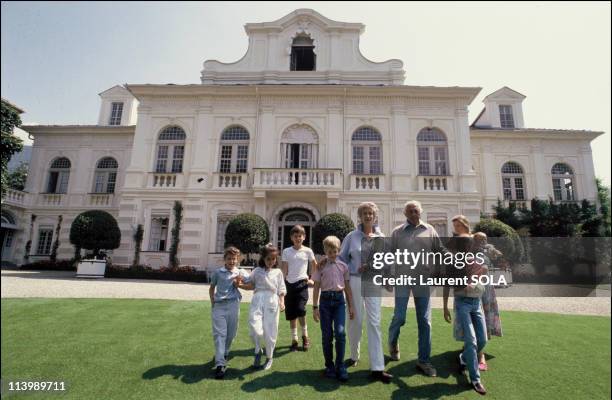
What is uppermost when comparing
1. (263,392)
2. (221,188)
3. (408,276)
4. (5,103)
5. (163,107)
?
(163,107)

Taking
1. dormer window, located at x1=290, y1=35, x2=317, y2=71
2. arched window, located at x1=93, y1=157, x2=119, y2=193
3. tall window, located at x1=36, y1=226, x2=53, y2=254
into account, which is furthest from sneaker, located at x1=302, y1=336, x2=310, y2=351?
tall window, located at x1=36, y1=226, x2=53, y2=254

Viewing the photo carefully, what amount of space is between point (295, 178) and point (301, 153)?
6.56ft

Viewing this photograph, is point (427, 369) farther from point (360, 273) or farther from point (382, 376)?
point (360, 273)

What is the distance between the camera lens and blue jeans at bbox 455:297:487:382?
13.3 feet

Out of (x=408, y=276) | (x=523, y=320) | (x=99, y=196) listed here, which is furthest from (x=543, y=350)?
(x=99, y=196)

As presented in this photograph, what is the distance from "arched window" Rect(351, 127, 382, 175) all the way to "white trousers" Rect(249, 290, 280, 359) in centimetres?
1384

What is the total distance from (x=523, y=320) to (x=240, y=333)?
A: 5.94m

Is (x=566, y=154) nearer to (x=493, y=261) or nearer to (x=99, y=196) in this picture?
(x=493, y=261)

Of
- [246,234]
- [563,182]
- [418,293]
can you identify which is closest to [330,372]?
[418,293]

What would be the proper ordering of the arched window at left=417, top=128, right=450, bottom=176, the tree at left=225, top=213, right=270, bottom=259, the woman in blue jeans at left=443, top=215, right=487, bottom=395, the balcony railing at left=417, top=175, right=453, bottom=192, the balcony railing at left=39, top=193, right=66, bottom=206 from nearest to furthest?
the woman in blue jeans at left=443, top=215, right=487, bottom=395
the tree at left=225, top=213, right=270, bottom=259
the balcony railing at left=417, top=175, right=453, bottom=192
the arched window at left=417, top=128, right=450, bottom=176
the balcony railing at left=39, top=193, right=66, bottom=206

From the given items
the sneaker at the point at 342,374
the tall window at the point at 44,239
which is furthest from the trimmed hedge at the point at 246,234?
the tall window at the point at 44,239

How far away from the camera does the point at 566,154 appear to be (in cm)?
2162

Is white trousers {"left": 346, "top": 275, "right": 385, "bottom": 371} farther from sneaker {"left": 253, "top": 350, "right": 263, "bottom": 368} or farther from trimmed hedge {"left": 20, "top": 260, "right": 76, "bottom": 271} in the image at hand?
trimmed hedge {"left": 20, "top": 260, "right": 76, "bottom": 271}

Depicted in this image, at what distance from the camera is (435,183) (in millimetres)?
17250
